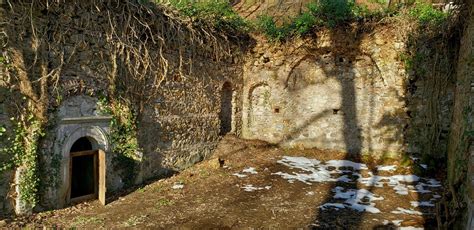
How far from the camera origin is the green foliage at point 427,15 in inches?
Answer: 332

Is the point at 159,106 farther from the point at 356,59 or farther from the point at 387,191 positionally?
the point at 356,59

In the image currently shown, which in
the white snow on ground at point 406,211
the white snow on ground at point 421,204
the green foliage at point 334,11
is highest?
the green foliage at point 334,11

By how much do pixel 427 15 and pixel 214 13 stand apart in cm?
576

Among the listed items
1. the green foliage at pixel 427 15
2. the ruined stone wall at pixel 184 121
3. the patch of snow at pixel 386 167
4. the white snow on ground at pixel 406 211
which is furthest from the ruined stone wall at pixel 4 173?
the green foliage at pixel 427 15

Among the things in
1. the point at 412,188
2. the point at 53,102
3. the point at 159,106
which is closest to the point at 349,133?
the point at 412,188

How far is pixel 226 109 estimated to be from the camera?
10.8 meters

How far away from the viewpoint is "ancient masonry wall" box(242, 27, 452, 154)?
9.14 metres

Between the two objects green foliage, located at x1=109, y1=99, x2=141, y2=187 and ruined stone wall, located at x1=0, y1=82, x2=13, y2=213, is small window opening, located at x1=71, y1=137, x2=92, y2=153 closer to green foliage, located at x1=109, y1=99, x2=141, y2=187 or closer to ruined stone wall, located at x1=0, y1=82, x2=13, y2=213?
green foliage, located at x1=109, y1=99, x2=141, y2=187

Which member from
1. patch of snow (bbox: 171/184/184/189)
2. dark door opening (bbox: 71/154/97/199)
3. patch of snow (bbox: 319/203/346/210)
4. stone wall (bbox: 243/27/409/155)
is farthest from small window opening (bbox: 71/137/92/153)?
stone wall (bbox: 243/27/409/155)

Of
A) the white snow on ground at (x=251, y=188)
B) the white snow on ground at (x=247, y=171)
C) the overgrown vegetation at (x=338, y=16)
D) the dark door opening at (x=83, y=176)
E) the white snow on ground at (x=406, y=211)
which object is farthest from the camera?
the overgrown vegetation at (x=338, y=16)

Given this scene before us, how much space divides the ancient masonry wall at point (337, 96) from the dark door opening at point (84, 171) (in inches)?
225

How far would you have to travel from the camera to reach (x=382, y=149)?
9.42 m

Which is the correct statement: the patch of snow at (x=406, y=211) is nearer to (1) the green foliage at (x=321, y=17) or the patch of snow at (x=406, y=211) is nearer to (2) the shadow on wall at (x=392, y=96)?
(2) the shadow on wall at (x=392, y=96)

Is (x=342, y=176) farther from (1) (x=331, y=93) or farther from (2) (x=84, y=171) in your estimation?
(2) (x=84, y=171)
